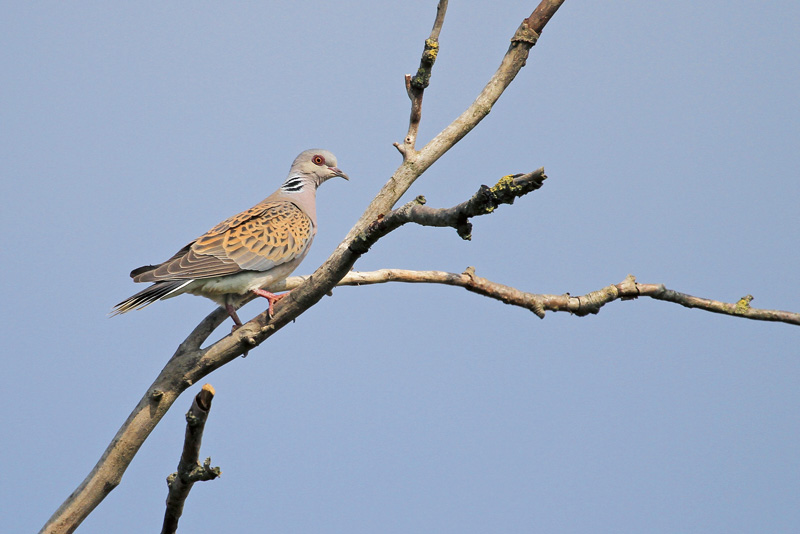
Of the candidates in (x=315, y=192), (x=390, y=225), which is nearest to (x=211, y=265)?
(x=315, y=192)

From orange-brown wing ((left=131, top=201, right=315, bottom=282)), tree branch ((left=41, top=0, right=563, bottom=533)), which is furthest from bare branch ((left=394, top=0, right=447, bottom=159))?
orange-brown wing ((left=131, top=201, right=315, bottom=282))

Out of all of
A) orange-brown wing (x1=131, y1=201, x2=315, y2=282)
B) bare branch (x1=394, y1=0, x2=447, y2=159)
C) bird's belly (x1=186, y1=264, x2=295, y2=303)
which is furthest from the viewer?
bird's belly (x1=186, y1=264, x2=295, y2=303)

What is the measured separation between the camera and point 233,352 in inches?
156

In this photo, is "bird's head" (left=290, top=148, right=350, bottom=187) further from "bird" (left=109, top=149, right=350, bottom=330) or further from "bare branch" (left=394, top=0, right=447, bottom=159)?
"bare branch" (left=394, top=0, right=447, bottom=159)

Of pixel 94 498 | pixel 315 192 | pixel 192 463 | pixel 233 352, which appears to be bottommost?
pixel 94 498

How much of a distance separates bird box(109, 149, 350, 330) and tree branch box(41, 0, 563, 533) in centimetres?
56

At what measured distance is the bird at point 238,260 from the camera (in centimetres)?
479

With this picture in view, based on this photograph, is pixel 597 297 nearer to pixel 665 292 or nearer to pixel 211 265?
pixel 665 292

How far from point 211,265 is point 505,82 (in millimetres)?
2311

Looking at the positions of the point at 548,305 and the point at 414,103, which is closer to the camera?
the point at 548,305

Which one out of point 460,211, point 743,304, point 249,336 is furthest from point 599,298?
point 249,336

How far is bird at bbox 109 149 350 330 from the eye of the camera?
4.79 meters

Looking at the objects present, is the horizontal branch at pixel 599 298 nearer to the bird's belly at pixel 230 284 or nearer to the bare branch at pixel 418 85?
the bare branch at pixel 418 85

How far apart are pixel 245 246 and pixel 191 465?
6.25ft
